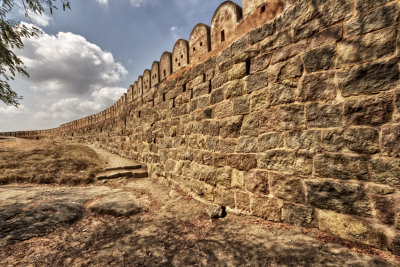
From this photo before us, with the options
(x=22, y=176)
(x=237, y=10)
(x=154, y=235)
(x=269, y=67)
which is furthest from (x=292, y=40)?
(x=22, y=176)

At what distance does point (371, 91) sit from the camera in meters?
1.61

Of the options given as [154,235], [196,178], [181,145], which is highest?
[181,145]

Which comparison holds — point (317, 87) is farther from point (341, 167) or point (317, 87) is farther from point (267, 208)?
point (267, 208)

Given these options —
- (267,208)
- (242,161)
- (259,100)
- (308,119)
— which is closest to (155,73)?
(259,100)

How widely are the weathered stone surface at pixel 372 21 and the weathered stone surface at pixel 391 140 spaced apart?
84 centimetres

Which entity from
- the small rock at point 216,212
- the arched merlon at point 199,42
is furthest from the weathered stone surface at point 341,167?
the arched merlon at point 199,42

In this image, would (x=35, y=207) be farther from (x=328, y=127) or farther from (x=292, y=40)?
(x=292, y=40)

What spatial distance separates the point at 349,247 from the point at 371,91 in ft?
4.42

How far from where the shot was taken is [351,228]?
1.70m

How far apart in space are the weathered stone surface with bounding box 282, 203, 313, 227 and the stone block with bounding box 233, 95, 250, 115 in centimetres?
125

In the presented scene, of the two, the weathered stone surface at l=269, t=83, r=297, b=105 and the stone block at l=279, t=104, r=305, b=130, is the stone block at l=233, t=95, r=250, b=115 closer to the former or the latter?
the weathered stone surface at l=269, t=83, r=297, b=105

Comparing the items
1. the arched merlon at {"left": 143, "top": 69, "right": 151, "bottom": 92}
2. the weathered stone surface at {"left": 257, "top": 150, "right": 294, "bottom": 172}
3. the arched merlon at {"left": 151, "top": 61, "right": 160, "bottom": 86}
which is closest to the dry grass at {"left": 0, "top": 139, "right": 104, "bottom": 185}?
the arched merlon at {"left": 143, "top": 69, "right": 151, "bottom": 92}

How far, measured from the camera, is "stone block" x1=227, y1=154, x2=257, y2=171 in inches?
97.0

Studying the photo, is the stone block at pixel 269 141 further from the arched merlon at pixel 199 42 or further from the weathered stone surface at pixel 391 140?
the arched merlon at pixel 199 42
